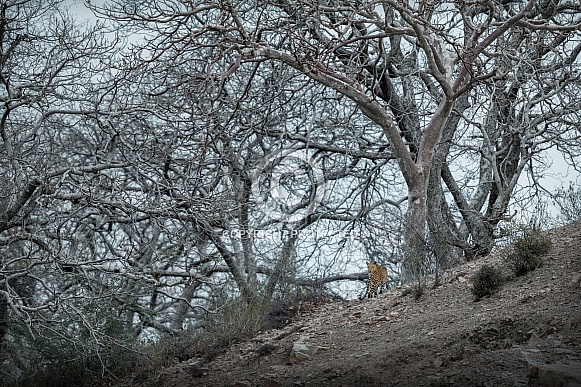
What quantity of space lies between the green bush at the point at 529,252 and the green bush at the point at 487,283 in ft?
1.37

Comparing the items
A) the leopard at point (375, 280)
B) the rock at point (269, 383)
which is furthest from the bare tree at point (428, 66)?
the rock at point (269, 383)

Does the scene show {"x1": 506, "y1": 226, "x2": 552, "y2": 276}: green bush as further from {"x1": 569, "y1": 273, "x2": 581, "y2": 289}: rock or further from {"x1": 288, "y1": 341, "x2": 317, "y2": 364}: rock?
{"x1": 288, "y1": 341, "x2": 317, "y2": 364}: rock

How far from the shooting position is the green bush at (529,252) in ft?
26.9

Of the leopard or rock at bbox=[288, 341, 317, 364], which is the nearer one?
rock at bbox=[288, 341, 317, 364]

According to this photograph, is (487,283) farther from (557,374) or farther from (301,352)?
(557,374)

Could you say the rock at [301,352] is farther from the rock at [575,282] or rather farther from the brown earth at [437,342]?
the rock at [575,282]

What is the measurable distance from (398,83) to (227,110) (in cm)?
409

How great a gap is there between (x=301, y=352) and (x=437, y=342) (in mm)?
1692

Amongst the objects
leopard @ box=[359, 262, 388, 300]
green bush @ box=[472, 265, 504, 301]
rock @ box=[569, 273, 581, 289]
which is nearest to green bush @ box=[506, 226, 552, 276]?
green bush @ box=[472, 265, 504, 301]

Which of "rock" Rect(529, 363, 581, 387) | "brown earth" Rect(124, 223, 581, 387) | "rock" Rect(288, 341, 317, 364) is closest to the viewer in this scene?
"rock" Rect(529, 363, 581, 387)

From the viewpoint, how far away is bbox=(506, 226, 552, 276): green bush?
8.20 meters

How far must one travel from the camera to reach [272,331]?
1009 cm

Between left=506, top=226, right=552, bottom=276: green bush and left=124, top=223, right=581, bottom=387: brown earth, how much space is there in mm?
108

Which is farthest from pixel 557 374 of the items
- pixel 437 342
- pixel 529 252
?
pixel 529 252
